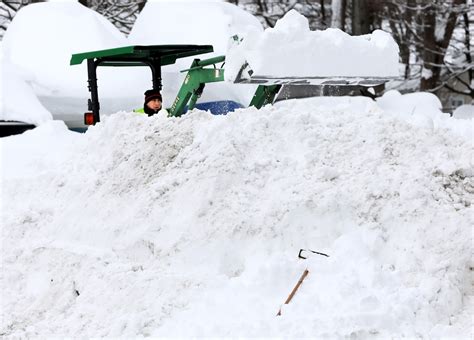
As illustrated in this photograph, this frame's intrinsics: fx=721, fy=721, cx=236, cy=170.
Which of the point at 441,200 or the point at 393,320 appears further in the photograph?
the point at 441,200

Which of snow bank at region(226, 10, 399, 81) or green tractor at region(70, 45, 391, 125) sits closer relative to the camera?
snow bank at region(226, 10, 399, 81)

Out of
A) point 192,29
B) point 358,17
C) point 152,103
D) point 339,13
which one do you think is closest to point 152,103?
point 152,103

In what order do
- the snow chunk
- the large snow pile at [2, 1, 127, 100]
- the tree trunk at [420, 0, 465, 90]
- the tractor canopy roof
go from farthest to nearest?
the tree trunk at [420, 0, 465, 90] → the snow chunk → the large snow pile at [2, 1, 127, 100] → the tractor canopy roof

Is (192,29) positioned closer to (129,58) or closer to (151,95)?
(129,58)

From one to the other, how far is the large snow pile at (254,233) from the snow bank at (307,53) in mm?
445

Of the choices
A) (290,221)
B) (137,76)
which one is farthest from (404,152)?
(137,76)

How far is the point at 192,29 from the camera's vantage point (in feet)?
36.4

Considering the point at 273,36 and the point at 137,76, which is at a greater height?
the point at 273,36

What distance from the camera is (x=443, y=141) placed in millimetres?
5090

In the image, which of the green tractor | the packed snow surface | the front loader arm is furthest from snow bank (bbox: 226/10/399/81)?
the packed snow surface

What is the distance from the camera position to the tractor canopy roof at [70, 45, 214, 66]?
→ 281 inches

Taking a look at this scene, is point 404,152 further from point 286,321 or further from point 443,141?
point 286,321

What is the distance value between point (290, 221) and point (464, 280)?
43.7 inches

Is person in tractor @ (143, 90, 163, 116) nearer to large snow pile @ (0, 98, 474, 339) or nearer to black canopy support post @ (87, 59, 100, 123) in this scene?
black canopy support post @ (87, 59, 100, 123)
